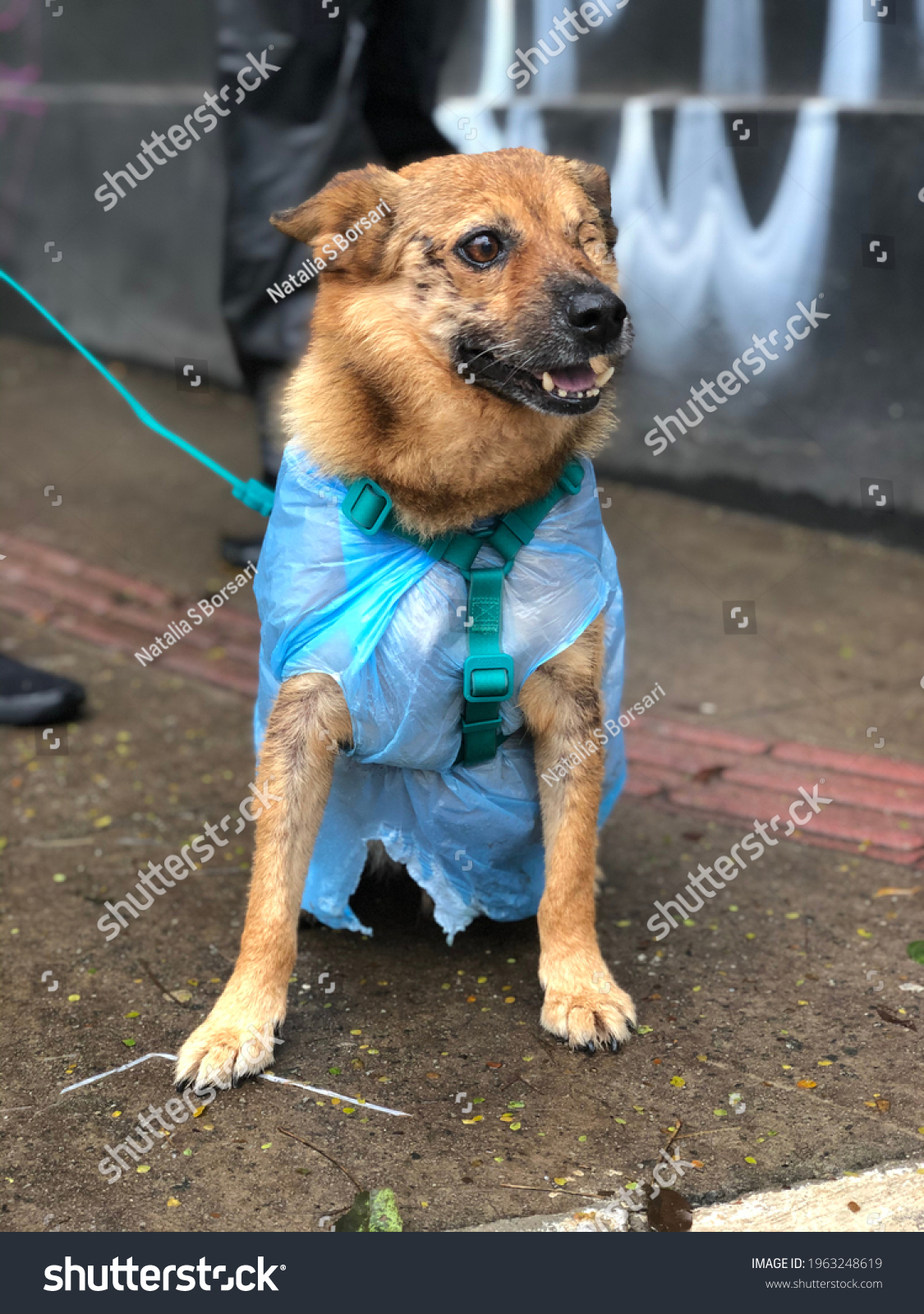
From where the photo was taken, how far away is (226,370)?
7.95m

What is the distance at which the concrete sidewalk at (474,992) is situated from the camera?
235cm

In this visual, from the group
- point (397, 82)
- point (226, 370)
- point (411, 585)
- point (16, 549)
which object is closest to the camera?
point (411, 585)

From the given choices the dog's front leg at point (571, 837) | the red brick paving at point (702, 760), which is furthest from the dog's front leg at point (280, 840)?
the red brick paving at point (702, 760)

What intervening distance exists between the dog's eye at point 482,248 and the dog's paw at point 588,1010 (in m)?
1.50

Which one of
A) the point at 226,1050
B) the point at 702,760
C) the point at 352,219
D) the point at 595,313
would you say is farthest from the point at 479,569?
the point at 702,760

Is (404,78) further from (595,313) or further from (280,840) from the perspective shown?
(280,840)

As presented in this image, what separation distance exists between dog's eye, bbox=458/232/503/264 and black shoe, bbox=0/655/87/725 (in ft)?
7.45

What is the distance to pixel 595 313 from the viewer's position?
2.60 m

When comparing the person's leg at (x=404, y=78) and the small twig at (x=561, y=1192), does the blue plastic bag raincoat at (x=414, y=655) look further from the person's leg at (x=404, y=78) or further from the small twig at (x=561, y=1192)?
the person's leg at (x=404, y=78)

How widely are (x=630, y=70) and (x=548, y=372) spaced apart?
3960 millimetres

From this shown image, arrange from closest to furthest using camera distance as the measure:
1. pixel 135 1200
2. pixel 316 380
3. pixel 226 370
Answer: pixel 135 1200 < pixel 316 380 < pixel 226 370

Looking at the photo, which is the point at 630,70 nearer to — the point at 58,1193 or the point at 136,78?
the point at 136,78

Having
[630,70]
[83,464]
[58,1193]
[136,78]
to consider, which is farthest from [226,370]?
[58,1193]

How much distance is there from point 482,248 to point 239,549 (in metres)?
3.05
